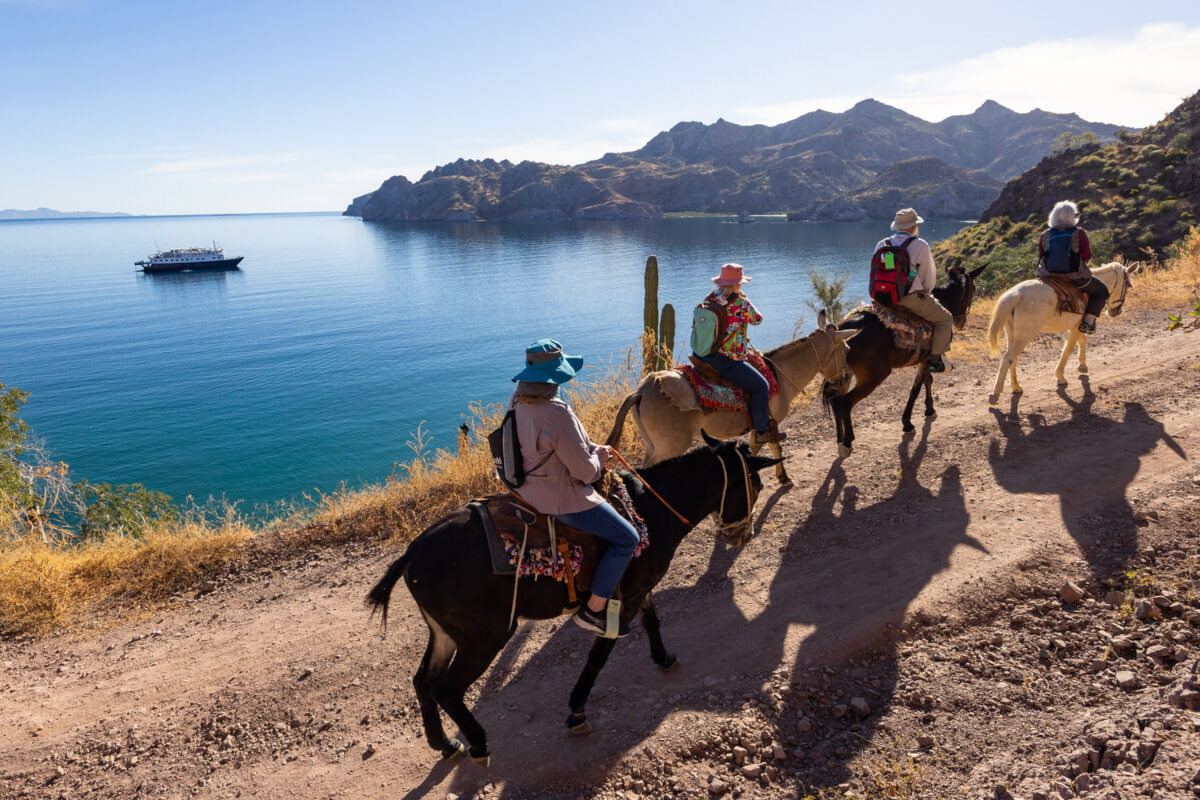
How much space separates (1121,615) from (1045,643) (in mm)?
736

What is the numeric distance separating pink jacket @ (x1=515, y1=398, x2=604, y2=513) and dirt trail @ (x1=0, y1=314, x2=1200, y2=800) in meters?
1.86

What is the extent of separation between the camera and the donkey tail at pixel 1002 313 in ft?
31.6

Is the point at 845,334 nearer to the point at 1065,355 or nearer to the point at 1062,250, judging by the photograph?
the point at 1062,250

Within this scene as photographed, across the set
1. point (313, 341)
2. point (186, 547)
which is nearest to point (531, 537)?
point (186, 547)

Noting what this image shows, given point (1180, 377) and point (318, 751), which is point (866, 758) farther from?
point (1180, 377)

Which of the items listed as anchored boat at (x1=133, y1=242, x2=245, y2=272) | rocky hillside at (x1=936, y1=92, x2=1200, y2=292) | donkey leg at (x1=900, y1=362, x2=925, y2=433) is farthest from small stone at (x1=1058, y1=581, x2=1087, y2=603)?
anchored boat at (x1=133, y1=242, x2=245, y2=272)

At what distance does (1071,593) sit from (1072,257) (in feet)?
22.8

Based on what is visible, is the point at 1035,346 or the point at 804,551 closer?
the point at 804,551

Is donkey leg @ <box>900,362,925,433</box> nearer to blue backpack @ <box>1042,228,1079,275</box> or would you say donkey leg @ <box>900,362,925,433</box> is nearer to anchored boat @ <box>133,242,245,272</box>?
blue backpack @ <box>1042,228,1079,275</box>

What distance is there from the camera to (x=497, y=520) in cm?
399

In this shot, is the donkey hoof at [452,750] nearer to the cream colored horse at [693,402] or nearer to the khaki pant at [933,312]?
the cream colored horse at [693,402]

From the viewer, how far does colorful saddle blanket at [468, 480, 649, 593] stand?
390 centimetres

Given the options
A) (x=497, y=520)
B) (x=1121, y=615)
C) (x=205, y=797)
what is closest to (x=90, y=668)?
(x=205, y=797)

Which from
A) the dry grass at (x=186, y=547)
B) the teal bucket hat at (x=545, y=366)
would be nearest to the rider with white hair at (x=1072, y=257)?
the dry grass at (x=186, y=547)
